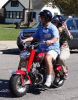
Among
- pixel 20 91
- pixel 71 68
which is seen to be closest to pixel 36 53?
pixel 20 91

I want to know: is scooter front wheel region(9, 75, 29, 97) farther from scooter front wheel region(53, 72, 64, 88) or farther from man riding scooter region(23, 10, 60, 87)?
scooter front wheel region(53, 72, 64, 88)

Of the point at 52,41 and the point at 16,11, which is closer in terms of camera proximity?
the point at 52,41

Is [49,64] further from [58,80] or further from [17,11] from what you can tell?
[17,11]

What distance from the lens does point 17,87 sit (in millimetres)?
6582

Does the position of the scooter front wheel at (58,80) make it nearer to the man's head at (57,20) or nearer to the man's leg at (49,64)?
the man's leg at (49,64)

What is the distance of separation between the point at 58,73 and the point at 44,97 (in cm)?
80

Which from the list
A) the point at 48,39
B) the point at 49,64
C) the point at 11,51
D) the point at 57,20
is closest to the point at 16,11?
the point at 11,51

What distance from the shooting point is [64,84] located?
27.1 ft

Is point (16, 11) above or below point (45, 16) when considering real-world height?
below

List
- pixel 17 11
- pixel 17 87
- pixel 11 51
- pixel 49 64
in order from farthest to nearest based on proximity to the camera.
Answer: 1. pixel 17 11
2. pixel 11 51
3. pixel 49 64
4. pixel 17 87

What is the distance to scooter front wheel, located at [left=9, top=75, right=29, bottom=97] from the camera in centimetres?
643

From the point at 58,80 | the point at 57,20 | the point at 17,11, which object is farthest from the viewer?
the point at 17,11

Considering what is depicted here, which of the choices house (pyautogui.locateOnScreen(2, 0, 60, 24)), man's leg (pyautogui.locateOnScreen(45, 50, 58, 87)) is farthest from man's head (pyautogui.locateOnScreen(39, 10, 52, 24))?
house (pyautogui.locateOnScreen(2, 0, 60, 24))

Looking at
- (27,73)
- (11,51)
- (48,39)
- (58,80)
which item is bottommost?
(11,51)
